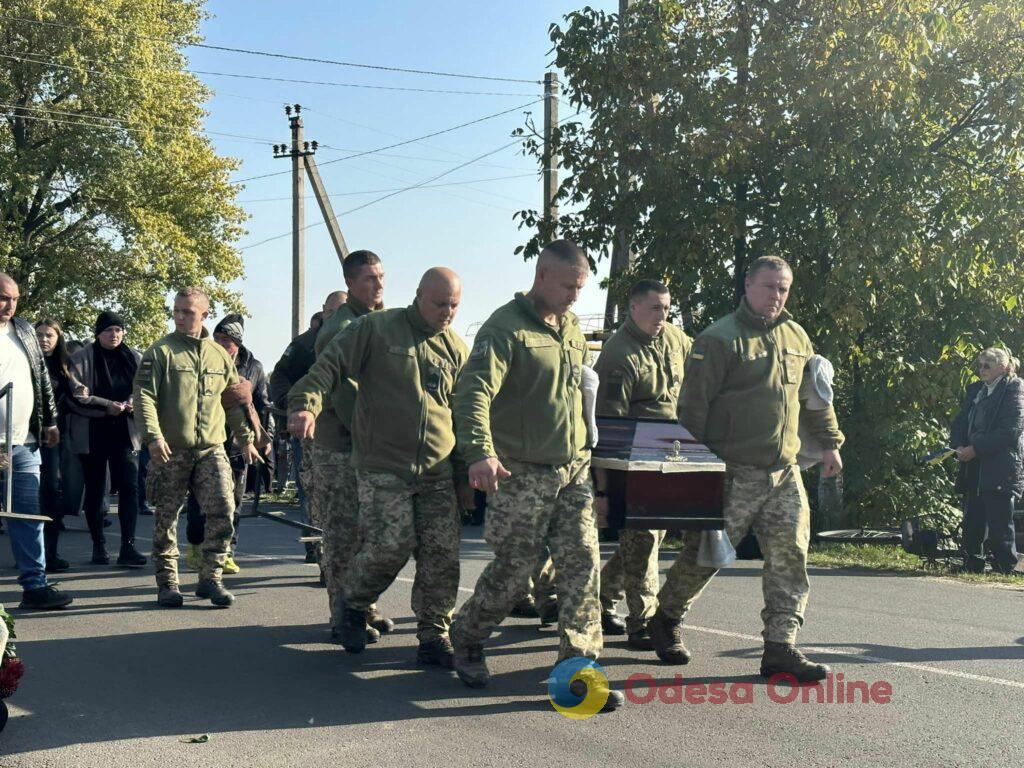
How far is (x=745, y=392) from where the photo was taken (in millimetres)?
6242

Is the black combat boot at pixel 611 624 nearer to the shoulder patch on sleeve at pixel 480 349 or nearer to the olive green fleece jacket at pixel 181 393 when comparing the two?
the shoulder patch on sleeve at pixel 480 349

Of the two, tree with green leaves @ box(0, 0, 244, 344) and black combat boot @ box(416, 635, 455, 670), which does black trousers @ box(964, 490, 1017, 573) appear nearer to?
black combat boot @ box(416, 635, 455, 670)

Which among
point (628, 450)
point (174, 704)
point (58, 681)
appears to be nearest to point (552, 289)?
point (628, 450)

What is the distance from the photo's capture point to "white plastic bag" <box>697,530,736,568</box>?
6090 mm

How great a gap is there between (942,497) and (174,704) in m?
11.8

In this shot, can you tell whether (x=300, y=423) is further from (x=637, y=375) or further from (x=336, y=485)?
(x=637, y=375)

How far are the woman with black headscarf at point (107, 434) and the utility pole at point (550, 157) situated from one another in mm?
6307

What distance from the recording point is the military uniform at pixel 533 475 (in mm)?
5629

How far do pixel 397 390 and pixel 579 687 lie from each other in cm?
183

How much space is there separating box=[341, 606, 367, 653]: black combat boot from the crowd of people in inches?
0.5

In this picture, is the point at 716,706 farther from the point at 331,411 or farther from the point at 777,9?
the point at 777,9

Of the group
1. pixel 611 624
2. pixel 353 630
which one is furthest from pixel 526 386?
pixel 611 624

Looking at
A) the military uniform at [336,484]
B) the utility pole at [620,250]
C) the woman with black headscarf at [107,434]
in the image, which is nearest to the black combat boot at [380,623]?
the military uniform at [336,484]

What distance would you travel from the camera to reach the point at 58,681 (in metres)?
6.03
